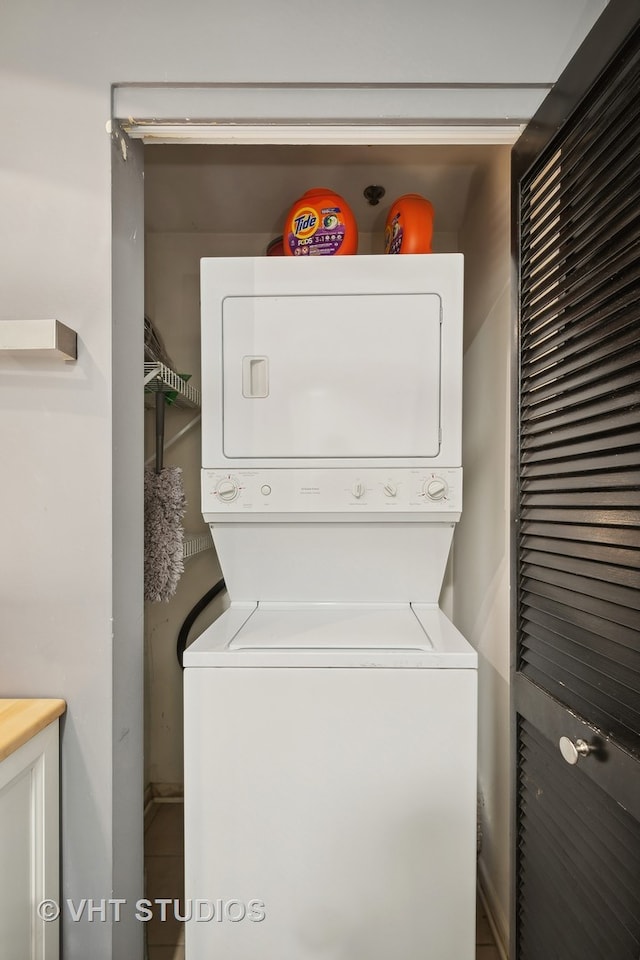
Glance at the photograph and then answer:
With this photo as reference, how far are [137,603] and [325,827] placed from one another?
2.33 feet

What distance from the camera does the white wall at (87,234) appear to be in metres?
1.19

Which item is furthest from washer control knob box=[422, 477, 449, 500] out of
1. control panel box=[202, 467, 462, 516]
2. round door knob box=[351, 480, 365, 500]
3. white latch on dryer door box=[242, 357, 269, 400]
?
white latch on dryer door box=[242, 357, 269, 400]

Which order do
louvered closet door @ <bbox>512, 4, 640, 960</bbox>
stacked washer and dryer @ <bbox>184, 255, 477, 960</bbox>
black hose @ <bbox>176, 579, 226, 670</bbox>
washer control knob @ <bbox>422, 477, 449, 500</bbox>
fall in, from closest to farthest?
1. louvered closet door @ <bbox>512, 4, 640, 960</bbox>
2. stacked washer and dryer @ <bbox>184, 255, 477, 960</bbox>
3. washer control knob @ <bbox>422, 477, 449, 500</bbox>
4. black hose @ <bbox>176, 579, 226, 670</bbox>

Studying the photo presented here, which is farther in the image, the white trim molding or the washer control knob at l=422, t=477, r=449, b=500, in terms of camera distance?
the washer control knob at l=422, t=477, r=449, b=500

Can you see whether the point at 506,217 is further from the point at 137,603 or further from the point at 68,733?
the point at 68,733

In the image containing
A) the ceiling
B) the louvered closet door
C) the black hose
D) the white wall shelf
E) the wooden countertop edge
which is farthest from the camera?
the black hose

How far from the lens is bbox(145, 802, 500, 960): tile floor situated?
1.63 m

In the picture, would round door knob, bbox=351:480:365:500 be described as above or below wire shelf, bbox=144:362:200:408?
below

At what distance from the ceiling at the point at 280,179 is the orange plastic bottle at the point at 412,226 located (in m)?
0.27
